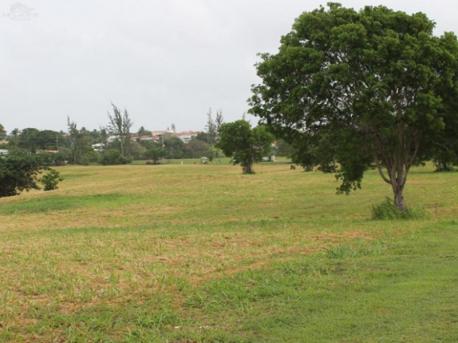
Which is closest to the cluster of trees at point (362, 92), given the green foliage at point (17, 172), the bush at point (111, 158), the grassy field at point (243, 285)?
the grassy field at point (243, 285)

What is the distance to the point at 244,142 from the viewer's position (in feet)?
192

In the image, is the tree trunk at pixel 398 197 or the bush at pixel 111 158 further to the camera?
the bush at pixel 111 158

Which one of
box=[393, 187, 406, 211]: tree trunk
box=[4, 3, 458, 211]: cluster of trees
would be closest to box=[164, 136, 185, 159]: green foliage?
box=[4, 3, 458, 211]: cluster of trees

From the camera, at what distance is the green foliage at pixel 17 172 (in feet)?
135

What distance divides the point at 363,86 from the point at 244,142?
4130cm

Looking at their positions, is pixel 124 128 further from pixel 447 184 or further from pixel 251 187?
pixel 447 184

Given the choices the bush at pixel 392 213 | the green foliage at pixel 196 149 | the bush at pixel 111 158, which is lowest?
the bush at pixel 392 213

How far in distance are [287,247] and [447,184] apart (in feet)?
79.4

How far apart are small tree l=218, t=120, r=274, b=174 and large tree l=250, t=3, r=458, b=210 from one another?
37845 millimetres

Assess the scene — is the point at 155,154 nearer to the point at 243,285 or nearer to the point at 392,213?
the point at 392,213

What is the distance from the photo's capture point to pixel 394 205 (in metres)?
19.5

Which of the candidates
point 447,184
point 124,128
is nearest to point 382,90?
point 447,184

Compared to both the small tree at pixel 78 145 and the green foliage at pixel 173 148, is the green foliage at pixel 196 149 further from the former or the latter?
the small tree at pixel 78 145

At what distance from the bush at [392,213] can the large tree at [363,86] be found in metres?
0.62
